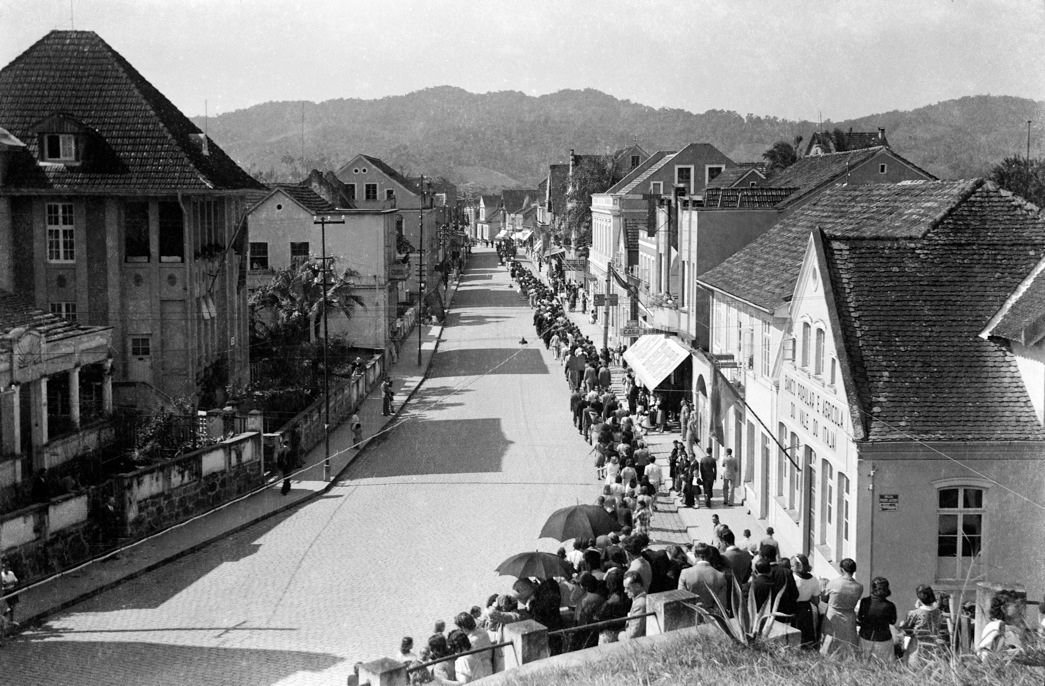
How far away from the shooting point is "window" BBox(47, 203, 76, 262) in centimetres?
3488

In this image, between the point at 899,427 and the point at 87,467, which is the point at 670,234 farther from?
the point at 899,427

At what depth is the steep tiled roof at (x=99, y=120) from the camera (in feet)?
113

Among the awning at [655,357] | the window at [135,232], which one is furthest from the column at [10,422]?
the awning at [655,357]

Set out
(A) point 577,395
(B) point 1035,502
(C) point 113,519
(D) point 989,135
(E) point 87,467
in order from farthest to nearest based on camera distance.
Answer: (D) point 989,135 → (A) point 577,395 → (E) point 87,467 → (C) point 113,519 → (B) point 1035,502

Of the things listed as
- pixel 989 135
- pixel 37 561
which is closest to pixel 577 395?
pixel 37 561

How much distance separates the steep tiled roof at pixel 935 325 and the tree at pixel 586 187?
71.2 m

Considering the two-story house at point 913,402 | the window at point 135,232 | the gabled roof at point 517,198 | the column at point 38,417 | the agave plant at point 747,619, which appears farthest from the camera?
the gabled roof at point 517,198

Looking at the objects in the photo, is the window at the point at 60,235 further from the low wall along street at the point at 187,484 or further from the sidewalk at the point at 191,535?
the sidewalk at the point at 191,535

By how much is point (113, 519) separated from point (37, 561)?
2.75 m

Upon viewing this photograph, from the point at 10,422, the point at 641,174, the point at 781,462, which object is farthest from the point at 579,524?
the point at 641,174

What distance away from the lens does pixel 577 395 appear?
3838 centimetres

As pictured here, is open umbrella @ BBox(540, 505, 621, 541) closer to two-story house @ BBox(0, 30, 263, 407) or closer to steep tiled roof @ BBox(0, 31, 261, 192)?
two-story house @ BBox(0, 30, 263, 407)

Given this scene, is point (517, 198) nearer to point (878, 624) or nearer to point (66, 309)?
point (66, 309)

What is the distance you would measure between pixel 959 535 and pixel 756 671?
24.0 ft
